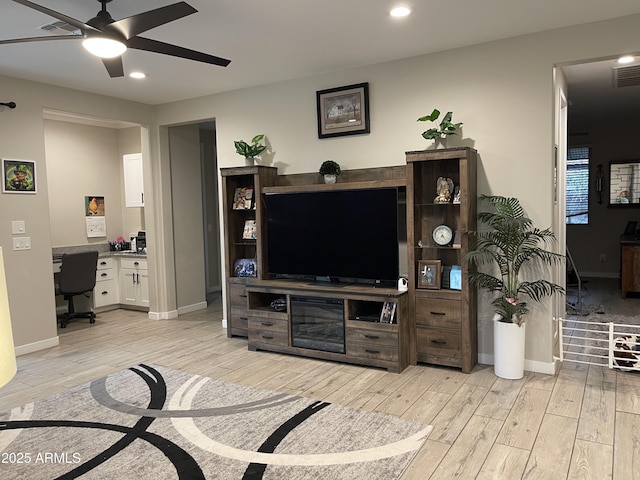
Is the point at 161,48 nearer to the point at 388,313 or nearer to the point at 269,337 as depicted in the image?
the point at 388,313

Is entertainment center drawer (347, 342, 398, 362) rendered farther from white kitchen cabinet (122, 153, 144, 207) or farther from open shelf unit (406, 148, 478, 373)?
white kitchen cabinet (122, 153, 144, 207)

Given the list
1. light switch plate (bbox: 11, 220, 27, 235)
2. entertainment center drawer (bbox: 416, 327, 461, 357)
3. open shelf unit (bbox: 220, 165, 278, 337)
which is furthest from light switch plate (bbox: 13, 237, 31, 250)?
entertainment center drawer (bbox: 416, 327, 461, 357)

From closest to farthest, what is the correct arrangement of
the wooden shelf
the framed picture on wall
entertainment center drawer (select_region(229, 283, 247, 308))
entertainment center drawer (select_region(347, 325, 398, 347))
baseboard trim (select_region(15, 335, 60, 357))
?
1. entertainment center drawer (select_region(347, 325, 398, 347))
2. the wooden shelf
3. the framed picture on wall
4. baseboard trim (select_region(15, 335, 60, 357))
5. entertainment center drawer (select_region(229, 283, 247, 308))

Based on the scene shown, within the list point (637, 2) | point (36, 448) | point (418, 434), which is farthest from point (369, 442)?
point (637, 2)

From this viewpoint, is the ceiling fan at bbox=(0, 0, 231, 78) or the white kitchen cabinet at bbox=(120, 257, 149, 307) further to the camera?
the white kitchen cabinet at bbox=(120, 257, 149, 307)

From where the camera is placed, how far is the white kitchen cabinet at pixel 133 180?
6605mm

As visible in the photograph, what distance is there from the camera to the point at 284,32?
3.53 meters

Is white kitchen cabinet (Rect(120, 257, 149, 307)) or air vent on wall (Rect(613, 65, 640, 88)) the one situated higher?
air vent on wall (Rect(613, 65, 640, 88))

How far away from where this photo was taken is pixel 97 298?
20.9 ft

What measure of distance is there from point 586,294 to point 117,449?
6384mm

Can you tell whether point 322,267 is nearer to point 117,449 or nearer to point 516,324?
point 516,324

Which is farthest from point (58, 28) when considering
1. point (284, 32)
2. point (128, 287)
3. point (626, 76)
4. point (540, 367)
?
point (626, 76)

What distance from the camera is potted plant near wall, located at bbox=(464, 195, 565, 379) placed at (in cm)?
359

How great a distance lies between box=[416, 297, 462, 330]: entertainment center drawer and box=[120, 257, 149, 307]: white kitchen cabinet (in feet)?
12.6
